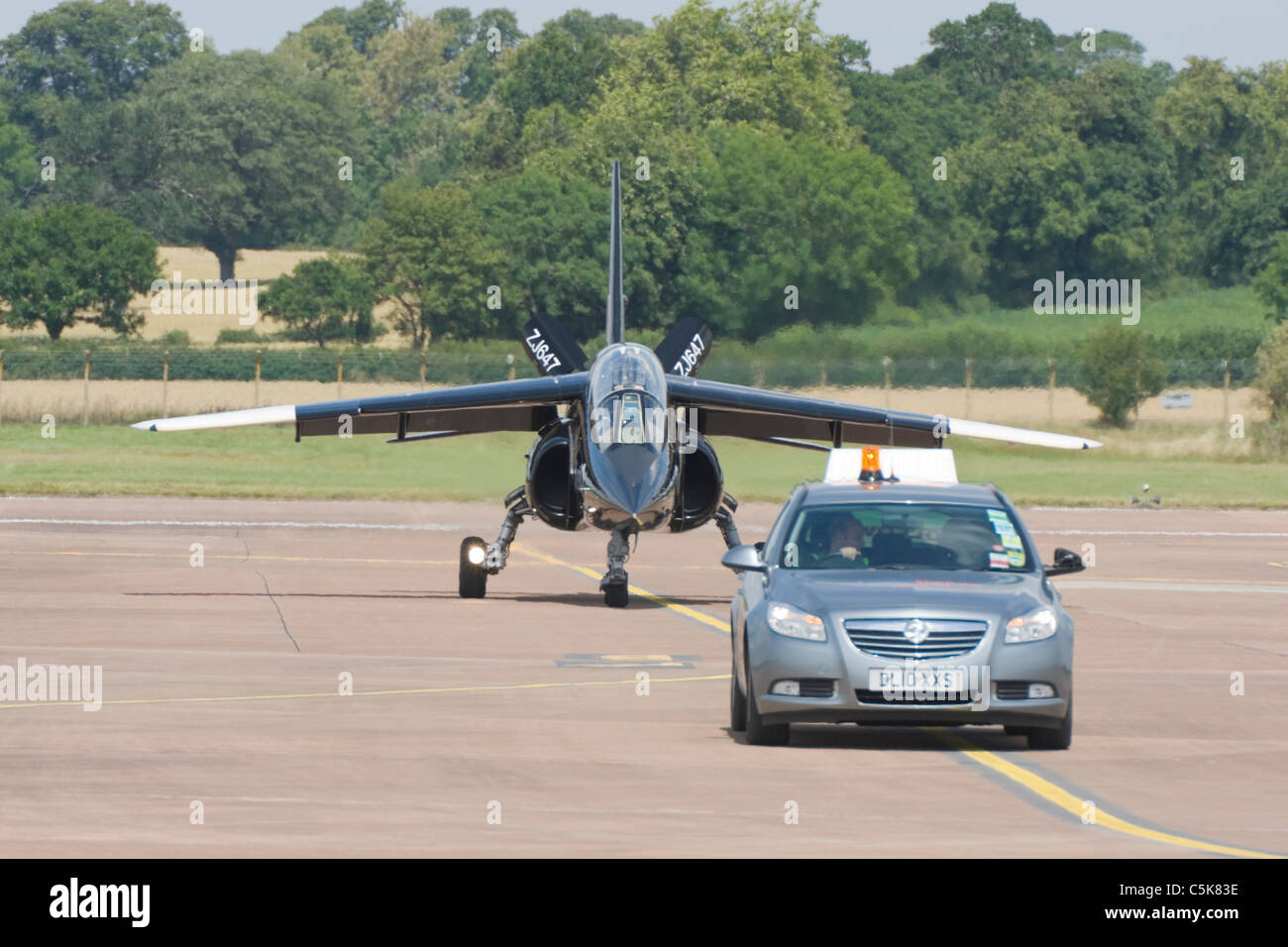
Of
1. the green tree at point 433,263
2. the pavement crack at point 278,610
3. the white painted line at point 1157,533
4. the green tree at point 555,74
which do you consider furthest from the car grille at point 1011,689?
the green tree at point 555,74

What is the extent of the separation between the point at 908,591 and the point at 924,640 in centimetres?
47

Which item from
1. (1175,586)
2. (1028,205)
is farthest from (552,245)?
(1175,586)

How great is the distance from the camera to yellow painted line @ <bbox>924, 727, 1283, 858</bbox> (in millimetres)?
9820

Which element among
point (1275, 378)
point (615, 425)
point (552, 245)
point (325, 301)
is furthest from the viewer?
point (325, 301)

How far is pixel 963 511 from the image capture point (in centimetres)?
1480

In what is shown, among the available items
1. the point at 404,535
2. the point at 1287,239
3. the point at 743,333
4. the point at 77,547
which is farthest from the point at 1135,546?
the point at 1287,239

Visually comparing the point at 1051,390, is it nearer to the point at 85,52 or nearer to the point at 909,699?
the point at 909,699

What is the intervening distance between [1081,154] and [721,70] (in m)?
18.5

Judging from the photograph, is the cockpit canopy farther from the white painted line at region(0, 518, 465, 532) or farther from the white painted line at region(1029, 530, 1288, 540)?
the white painted line at region(1029, 530, 1288, 540)

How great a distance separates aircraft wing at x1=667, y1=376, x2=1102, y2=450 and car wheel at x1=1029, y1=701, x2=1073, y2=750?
12240mm

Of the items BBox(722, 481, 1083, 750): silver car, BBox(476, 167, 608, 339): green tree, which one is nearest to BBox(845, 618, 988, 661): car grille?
BBox(722, 481, 1083, 750): silver car

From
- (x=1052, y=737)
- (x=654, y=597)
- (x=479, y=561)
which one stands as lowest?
(x=654, y=597)

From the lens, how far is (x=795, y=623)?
13.1 m
